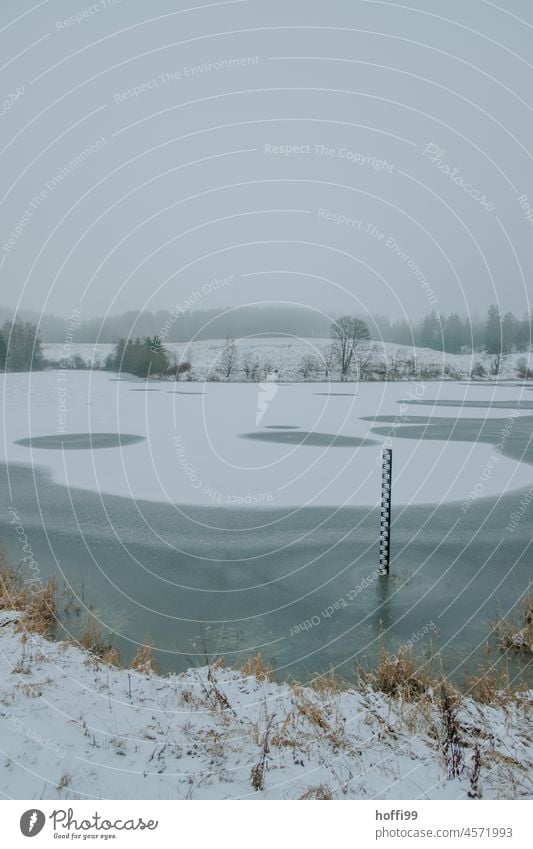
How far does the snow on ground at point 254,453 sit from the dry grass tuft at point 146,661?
290 inches

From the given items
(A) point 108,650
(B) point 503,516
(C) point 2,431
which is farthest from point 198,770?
(C) point 2,431

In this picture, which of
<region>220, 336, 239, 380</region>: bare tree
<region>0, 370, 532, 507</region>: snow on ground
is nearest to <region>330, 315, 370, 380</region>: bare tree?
<region>220, 336, 239, 380</region>: bare tree

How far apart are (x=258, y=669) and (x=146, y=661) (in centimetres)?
133

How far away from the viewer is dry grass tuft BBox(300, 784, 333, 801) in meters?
4.58

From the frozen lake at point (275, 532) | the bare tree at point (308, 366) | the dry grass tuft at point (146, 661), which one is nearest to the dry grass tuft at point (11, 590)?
the frozen lake at point (275, 532)

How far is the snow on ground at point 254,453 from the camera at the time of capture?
611 inches

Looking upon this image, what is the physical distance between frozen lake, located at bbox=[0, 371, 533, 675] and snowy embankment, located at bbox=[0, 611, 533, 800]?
877 millimetres

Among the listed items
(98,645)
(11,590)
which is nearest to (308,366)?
(11,590)

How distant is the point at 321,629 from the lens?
7840 millimetres

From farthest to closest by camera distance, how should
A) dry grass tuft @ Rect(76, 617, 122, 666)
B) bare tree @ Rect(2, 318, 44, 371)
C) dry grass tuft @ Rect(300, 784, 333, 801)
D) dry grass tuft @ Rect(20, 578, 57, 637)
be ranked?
bare tree @ Rect(2, 318, 44, 371) → dry grass tuft @ Rect(20, 578, 57, 637) → dry grass tuft @ Rect(76, 617, 122, 666) → dry grass tuft @ Rect(300, 784, 333, 801)

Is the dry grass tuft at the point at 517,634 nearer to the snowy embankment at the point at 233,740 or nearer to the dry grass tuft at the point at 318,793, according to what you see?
the snowy embankment at the point at 233,740

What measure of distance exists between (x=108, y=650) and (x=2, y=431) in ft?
71.4

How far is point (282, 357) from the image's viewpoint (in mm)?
88875

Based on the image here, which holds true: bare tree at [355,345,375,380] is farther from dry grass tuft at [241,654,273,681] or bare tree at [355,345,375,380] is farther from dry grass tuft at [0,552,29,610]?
dry grass tuft at [241,654,273,681]
